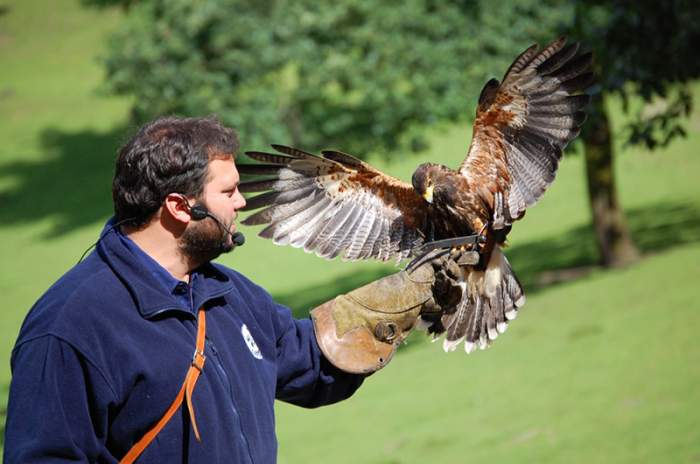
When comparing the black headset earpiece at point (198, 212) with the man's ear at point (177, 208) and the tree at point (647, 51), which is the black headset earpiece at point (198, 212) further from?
the tree at point (647, 51)

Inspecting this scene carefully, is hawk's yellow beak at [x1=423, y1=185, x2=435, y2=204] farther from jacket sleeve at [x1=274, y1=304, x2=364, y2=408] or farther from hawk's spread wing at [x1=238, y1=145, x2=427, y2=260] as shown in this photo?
jacket sleeve at [x1=274, y1=304, x2=364, y2=408]

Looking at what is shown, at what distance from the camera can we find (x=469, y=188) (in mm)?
4762

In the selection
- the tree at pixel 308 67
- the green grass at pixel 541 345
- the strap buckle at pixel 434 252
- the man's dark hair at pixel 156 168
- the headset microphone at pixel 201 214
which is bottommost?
the green grass at pixel 541 345

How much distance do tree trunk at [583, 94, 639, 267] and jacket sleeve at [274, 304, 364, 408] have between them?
802cm

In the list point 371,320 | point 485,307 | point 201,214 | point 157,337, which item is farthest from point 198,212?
point 485,307

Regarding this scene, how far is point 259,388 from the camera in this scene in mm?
2574

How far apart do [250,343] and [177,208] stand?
1.43 ft

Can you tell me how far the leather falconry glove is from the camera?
295 cm

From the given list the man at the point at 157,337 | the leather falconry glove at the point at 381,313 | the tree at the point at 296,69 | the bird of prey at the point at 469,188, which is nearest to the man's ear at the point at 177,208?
the man at the point at 157,337

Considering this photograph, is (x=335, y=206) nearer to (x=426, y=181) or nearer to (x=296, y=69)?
(x=426, y=181)

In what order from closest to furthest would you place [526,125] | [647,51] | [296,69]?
1. [526,125]
2. [647,51]
3. [296,69]

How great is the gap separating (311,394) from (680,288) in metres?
7.07

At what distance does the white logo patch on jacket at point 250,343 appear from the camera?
2.61m

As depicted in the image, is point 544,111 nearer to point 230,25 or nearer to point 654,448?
point 654,448
